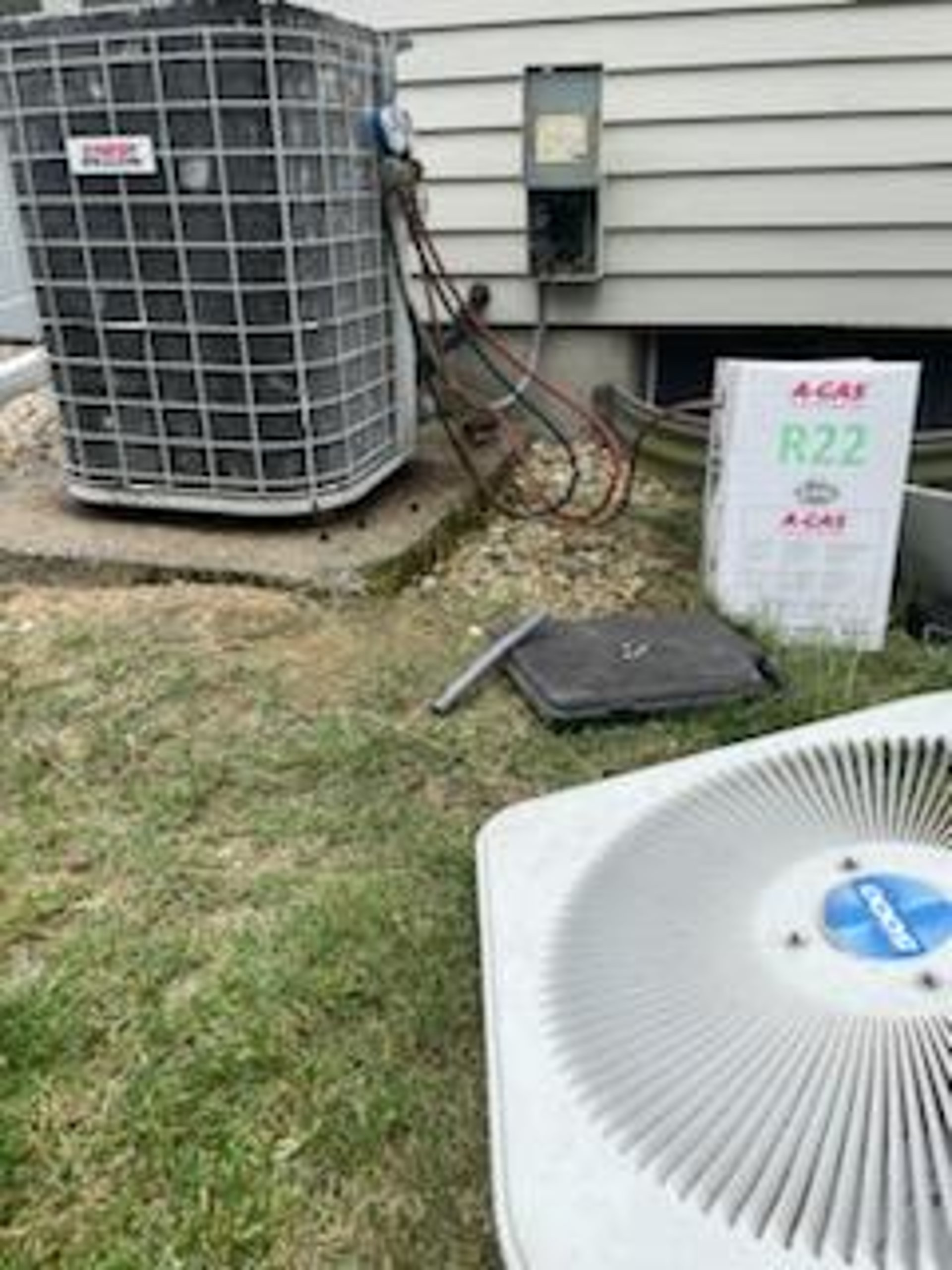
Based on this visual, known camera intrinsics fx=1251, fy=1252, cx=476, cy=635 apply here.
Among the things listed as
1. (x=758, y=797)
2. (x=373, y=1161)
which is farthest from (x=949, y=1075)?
(x=373, y=1161)

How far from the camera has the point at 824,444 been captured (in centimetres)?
214

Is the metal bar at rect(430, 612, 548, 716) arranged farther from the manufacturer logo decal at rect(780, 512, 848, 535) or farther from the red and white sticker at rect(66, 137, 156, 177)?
the red and white sticker at rect(66, 137, 156, 177)

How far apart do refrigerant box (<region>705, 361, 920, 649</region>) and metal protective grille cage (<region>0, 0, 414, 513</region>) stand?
29.3 inches

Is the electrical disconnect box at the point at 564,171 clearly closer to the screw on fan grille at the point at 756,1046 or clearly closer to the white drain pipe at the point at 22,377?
the white drain pipe at the point at 22,377

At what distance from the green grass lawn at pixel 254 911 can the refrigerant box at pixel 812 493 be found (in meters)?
0.13

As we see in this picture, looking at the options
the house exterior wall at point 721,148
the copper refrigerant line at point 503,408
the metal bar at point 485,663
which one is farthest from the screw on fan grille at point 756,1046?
the house exterior wall at point 721,148

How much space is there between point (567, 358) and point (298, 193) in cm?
131

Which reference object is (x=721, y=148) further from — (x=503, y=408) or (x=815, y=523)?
(x=815, y=523)

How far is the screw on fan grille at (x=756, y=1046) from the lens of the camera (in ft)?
2.58

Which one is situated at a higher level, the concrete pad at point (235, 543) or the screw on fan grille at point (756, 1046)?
the screw on fan grille at point (756, 1046)

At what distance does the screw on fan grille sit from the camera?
2.58 ft

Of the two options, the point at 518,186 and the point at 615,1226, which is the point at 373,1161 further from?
the point at 518,186

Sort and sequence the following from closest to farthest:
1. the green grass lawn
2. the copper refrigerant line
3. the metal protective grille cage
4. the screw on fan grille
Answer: the screw on fan grille
the green grass lawn
the metal protective grille cage
the copper refrigerant line


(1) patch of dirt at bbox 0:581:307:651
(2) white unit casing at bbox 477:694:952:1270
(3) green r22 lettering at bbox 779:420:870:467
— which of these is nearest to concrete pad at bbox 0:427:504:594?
(1) patch of dirt at bbox 0:581:307:651
